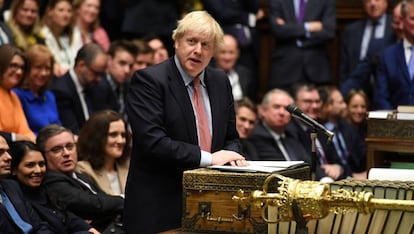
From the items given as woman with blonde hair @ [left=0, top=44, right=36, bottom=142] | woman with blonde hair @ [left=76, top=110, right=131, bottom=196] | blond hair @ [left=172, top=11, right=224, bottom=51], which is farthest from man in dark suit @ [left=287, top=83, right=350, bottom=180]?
blond hair @ [left=172, top=11, right=224, bottom=51]

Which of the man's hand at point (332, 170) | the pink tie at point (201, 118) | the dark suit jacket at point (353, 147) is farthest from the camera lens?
the dark suit jacket at point (353, 147)

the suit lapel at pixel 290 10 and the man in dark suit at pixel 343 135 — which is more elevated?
the suit lapel at pixel 290 10

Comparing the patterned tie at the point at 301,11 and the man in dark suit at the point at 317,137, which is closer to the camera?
the man in dark suit at the point at 317,137

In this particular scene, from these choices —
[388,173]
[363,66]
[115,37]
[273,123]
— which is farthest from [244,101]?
[388,173]

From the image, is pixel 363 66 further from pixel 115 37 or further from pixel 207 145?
pixel 207 145

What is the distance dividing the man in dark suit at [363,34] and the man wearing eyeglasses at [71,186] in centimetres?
357

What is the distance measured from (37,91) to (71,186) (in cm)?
135

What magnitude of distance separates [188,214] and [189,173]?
0.17 m

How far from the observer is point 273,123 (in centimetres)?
764

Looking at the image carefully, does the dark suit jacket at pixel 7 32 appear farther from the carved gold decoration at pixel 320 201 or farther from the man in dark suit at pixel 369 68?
the carved gold decoration at pixel 320 201

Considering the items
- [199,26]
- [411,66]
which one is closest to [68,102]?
[411,66]

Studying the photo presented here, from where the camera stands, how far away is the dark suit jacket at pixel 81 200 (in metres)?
6.01

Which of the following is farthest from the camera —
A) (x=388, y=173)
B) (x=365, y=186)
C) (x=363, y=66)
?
(x=363, y=66)

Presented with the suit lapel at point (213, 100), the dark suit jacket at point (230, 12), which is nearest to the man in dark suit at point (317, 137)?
the dark suit jacket at point (230, 12)
